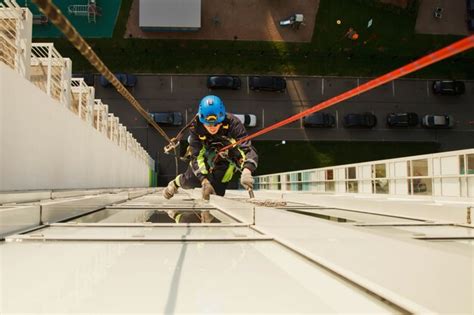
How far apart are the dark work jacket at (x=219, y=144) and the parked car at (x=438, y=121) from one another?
29669mm

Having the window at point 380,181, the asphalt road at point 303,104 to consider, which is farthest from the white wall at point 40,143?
the asphalt road at point 303,104

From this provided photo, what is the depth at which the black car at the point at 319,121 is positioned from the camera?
30922mm

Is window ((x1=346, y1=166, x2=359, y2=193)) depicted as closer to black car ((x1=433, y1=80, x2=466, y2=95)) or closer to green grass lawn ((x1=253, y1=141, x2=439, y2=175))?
green grass lawn ((x1=253, y1=141, x2=439, y2=175))

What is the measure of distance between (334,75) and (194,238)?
104 feet

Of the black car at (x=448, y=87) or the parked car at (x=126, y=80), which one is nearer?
the parked car at (x=126, y=80)

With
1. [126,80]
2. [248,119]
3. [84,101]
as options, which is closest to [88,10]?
[126,80]

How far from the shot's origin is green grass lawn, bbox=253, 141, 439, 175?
30.9 meters

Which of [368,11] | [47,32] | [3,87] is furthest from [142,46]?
[3,87]

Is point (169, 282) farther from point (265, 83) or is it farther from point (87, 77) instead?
point (87, 77)

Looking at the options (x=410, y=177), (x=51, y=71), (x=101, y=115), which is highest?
(x=51, y=71)

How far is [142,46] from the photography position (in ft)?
104

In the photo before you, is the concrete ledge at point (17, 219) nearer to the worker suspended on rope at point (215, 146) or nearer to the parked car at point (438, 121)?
the worker suspended on rope at point (215, 146)

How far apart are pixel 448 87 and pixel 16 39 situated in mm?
33554

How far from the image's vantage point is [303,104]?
3219 centimetres
